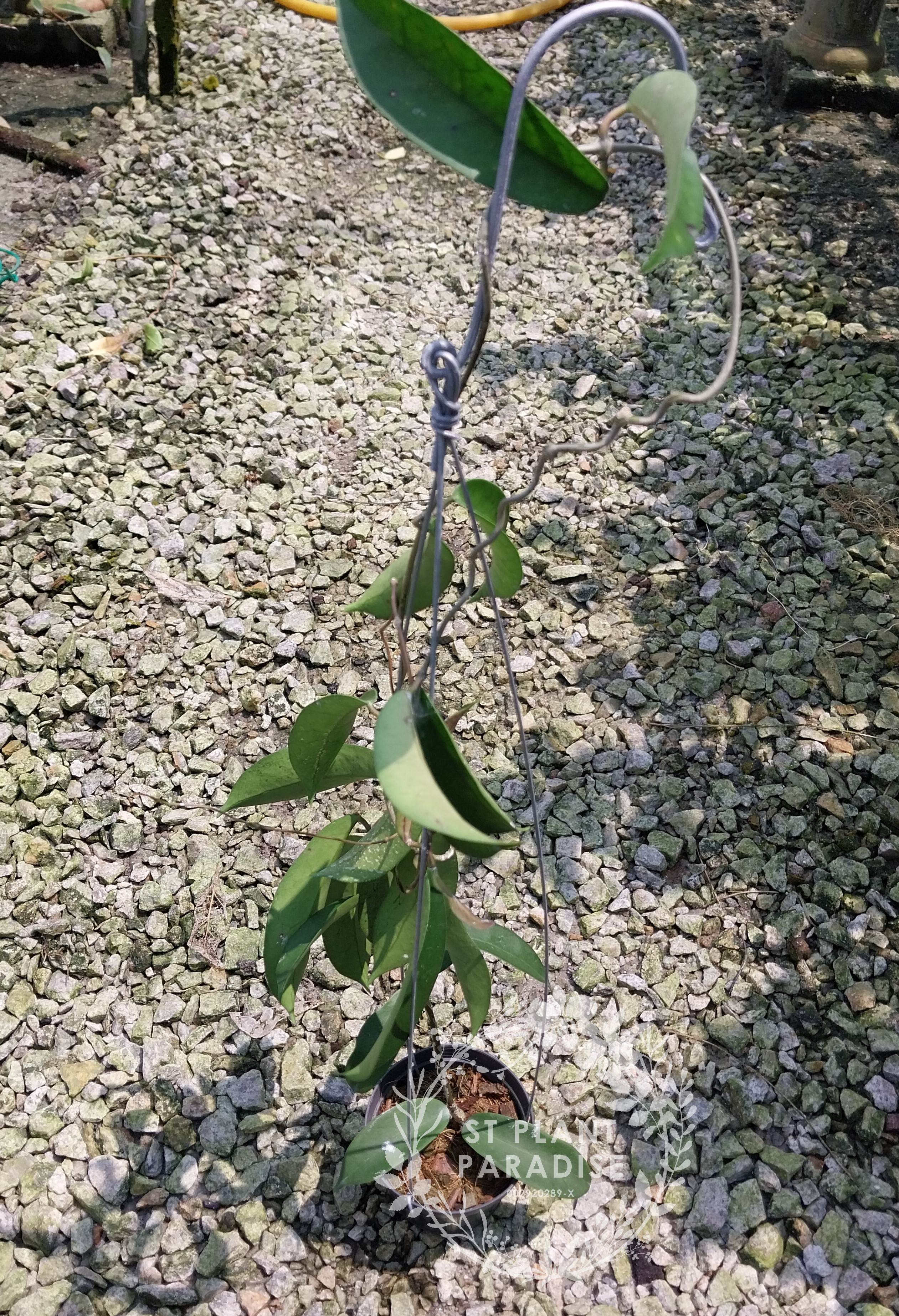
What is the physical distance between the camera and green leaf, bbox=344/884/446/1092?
1.14 meters

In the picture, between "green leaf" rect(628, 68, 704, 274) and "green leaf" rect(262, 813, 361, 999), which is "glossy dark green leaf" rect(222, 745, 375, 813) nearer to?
"green leaf" rect(262, 813, 361, 999)

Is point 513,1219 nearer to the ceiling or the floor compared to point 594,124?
nearer to the floor

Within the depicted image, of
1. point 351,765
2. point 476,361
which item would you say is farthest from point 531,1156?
point 476,361

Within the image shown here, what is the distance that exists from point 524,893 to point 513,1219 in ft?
1.64

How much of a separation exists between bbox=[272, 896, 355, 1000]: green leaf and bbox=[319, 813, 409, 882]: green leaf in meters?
0.05

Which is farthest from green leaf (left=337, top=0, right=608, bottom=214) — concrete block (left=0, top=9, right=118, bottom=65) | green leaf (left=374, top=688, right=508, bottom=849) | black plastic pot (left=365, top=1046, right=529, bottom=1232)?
concrete block (left=0, top=9, right=118, bottom=65)

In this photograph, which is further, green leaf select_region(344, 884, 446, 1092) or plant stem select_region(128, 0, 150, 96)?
plant stem select_region(128, 0, 150, 96)

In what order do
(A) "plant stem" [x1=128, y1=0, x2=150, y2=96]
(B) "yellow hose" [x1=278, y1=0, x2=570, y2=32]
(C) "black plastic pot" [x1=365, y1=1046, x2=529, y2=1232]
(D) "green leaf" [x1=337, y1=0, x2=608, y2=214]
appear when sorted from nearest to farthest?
1. (D) "green leaf" [x1=337, y1=0, x2=608, y2=214]
2. (C) "black plastic pot" [x1=365, y1=1046, x2=529, y2=1232]
3. (A) "plant stem" [x1=128, y1=0, x2=150, y2=96]
4. (B) "yellow hose" [x1=278, y1=0, x2=570, y2=32]

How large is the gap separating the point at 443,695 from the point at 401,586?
958mm

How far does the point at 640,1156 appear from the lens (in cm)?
144

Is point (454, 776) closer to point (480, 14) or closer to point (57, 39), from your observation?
point (57, 39)

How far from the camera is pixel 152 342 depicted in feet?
8.50

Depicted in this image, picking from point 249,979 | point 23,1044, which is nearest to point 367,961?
point 249,979

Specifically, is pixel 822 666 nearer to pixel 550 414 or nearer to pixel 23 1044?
pixel 550 414
